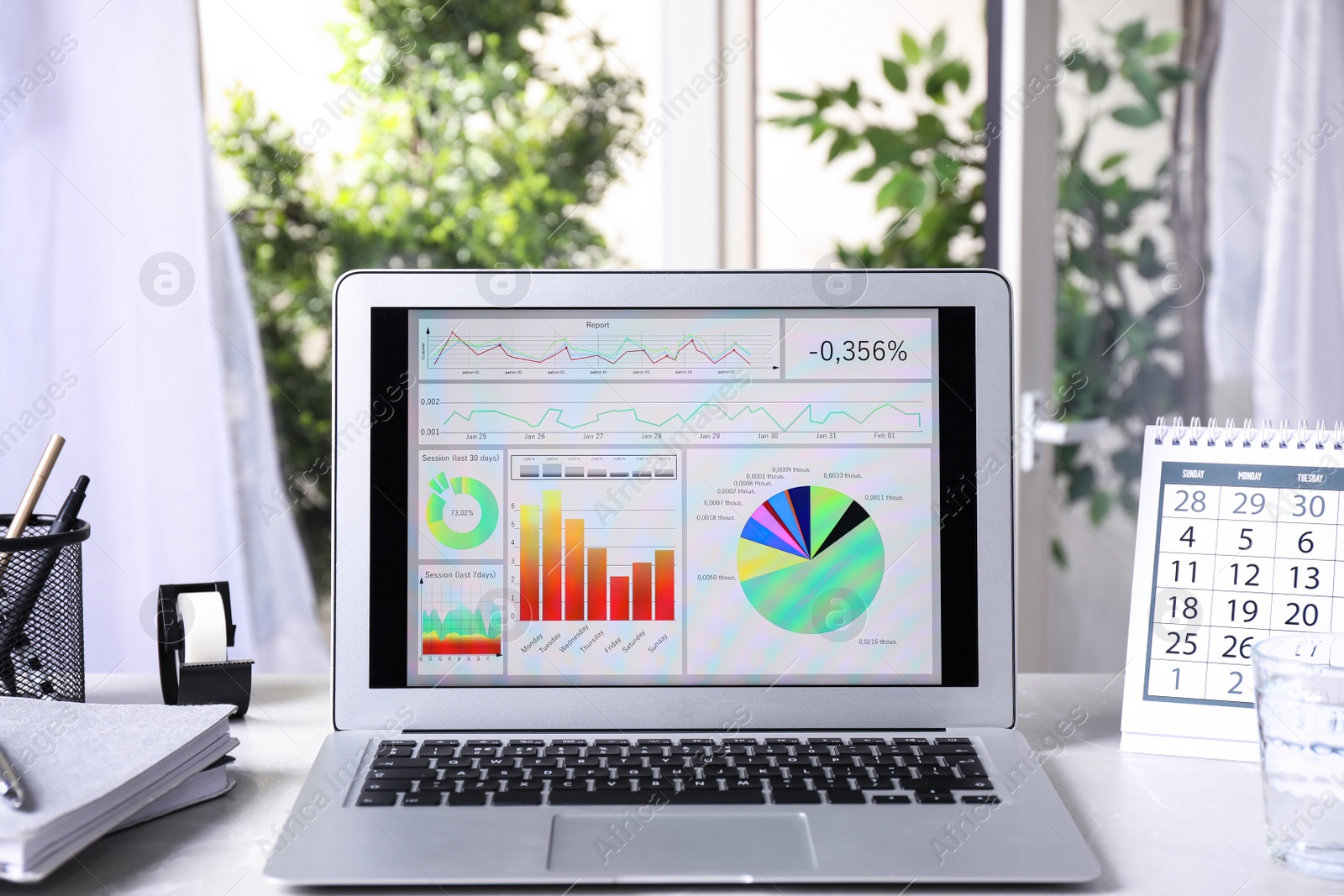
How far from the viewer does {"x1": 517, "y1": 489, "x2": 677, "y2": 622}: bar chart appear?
0.73 metres

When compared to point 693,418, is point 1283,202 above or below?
above

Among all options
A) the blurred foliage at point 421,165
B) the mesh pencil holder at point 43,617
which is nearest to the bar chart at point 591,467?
the mesh pencil holder at point 43,617

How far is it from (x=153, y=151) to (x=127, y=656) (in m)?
0.68

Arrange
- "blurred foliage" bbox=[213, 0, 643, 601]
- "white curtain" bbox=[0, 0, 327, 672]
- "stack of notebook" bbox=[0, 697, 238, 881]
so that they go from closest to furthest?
"stack of notebook" bbox=[0, 697, 238, 881], "white curtain" bbox=[0, 0, 327, 672], "blurred foliage" bbox=[213, 0, 643, 601]

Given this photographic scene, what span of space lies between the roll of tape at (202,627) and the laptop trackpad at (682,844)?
0.36 meters

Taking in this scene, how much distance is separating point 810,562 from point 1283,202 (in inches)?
Answer: 42.4

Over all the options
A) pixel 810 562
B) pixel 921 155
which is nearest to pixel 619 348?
pixel 810 562

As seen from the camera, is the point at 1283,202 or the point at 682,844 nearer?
the point at 682,844

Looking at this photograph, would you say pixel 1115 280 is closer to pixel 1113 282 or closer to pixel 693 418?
pixel 1113 282

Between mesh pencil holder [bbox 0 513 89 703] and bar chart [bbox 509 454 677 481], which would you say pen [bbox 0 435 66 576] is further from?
bar chart [bbox 509 454 677 481]

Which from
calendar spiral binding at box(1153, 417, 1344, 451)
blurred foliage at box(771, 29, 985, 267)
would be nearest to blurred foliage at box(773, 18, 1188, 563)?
blurred foliage at box(771, 29, 985, 267)

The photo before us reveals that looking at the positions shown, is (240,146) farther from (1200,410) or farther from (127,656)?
(1200,410)

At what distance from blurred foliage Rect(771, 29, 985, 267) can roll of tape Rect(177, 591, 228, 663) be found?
1.34 metres

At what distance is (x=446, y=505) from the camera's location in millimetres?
731
